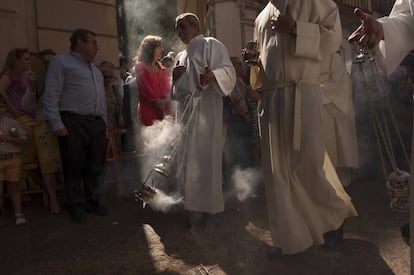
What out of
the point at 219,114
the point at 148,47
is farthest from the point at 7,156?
the point at 219,114

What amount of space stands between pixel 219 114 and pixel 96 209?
63.7 inches

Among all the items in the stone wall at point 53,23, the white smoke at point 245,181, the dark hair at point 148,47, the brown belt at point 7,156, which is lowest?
the white smoke at point 245,181

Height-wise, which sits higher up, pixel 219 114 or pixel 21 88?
pixel 21 88

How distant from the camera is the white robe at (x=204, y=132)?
13.5ft

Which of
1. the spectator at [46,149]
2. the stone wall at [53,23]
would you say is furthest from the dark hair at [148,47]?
the stone wall at [53,23]

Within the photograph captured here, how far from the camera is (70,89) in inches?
182

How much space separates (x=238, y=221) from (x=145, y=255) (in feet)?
3.45

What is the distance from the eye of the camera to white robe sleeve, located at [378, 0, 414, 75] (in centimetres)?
217

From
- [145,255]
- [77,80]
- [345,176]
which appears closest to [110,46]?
[77,80]

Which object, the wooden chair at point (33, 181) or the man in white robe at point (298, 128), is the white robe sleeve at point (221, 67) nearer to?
the man in white robe at point (298, 128)

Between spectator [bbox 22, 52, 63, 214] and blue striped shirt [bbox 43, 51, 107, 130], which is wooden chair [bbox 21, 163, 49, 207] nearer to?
spectator [bbox 22, 52, 63, 214]

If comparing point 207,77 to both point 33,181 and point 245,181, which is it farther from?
point 33,181

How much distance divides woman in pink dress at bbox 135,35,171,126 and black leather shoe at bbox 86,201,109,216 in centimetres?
102

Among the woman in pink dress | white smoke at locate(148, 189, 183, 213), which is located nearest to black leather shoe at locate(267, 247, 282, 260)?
white smoke at locate(148, 189, 183, 213)
